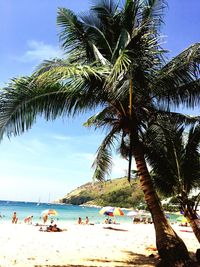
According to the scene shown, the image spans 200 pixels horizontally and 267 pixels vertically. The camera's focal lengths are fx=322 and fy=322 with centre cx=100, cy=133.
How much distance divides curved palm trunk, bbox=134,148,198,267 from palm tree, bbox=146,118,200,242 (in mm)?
1373

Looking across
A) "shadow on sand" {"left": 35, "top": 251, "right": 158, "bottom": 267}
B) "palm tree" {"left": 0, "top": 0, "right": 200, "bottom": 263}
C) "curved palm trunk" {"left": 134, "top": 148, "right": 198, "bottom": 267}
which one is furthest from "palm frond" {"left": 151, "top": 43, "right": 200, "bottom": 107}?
"shadow on sand" {"left": 35, "top": 251, "right": 158, "bottom": 267}

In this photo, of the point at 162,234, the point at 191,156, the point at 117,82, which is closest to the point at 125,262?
the point at 162,234

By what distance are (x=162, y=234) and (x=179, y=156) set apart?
2658mm

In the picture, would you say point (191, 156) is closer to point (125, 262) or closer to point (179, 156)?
point (179, 156)

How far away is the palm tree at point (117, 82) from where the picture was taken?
25.7ft

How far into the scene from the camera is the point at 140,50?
27.9ft

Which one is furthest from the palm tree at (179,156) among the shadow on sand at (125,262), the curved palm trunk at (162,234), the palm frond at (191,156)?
the shadow on sand at (125,262)

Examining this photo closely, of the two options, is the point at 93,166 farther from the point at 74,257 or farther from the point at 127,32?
the point at 127,32

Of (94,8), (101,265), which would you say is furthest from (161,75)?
(101,265)

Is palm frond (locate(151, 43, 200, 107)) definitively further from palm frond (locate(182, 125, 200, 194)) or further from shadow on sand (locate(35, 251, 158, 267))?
shadow on sand (locate(35, 251, 158, 267))

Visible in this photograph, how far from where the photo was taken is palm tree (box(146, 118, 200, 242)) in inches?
380

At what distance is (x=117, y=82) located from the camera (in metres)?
7.70

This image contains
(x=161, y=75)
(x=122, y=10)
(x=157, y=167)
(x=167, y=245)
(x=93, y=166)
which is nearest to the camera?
(x=167, y=245)

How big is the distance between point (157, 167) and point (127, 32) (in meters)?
5.06
